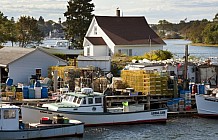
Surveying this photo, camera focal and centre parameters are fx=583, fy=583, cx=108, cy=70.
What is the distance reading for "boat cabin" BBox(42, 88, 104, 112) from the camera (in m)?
38.8

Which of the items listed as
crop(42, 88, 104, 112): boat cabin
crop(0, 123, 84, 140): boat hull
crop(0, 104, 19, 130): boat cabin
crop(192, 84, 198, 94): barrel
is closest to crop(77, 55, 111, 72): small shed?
crop(192, 84, 198, 94): barrel

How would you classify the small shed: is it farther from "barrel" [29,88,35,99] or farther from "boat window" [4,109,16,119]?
"boat window" [4,109,16,119]

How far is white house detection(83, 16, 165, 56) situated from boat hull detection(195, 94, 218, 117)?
894 inches

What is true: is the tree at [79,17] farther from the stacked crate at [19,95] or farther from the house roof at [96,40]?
the stacked crate at [19,95]

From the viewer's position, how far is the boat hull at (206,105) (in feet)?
147

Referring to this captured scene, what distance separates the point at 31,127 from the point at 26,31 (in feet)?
157

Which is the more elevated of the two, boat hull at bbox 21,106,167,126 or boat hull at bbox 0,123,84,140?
boat hull at bbox 21,106,167,126

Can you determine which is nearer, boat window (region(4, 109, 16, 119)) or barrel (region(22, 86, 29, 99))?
boat window (region(4, 109, 16, 119))

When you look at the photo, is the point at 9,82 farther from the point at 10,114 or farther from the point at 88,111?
the point at 10,114

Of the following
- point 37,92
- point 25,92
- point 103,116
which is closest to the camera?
point 103,116

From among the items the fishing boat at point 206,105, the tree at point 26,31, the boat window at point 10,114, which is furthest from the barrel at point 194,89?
the tree at point 26,31

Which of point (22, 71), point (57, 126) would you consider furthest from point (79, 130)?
point (22, 71)

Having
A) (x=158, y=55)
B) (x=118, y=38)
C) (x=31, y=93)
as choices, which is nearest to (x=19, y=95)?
(x=31, y=93)

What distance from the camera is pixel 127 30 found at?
70688mm
